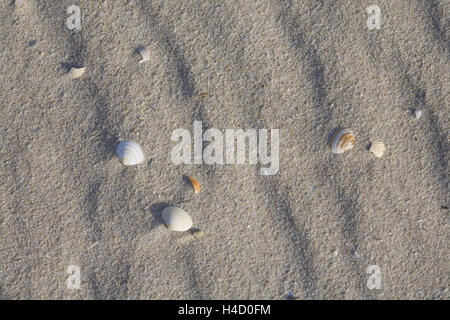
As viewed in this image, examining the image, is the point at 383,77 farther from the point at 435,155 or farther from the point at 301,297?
the point at 301,297

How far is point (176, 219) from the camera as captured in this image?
1.77 m

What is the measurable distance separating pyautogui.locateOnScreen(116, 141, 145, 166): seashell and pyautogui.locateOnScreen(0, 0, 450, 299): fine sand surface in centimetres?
4

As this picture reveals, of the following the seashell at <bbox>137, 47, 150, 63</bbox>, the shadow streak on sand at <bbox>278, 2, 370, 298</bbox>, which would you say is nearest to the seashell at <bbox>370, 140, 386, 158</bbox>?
the shadow streak on sand at <bbox>278, 2, 370, 298</bbox>

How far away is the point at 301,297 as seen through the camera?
182cm

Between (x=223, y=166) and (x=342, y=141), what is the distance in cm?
47

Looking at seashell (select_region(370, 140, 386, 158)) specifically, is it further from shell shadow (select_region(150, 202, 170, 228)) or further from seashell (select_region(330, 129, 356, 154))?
shell shadow (select_region(150, 202, 170, 228))

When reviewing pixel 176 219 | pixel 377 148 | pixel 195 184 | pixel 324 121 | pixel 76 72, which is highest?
A: pixel 76 72

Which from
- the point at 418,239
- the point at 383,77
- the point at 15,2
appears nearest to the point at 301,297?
the point at 418,239

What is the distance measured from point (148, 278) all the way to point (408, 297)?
3.40ft

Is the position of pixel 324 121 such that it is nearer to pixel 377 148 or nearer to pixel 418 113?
pixel 377 148

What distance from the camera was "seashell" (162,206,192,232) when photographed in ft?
5.81

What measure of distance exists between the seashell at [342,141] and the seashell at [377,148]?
83 millimetres

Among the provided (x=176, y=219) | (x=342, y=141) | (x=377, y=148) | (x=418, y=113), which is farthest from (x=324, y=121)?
(x=176, y=219)

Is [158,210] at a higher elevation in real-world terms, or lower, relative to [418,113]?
lower
